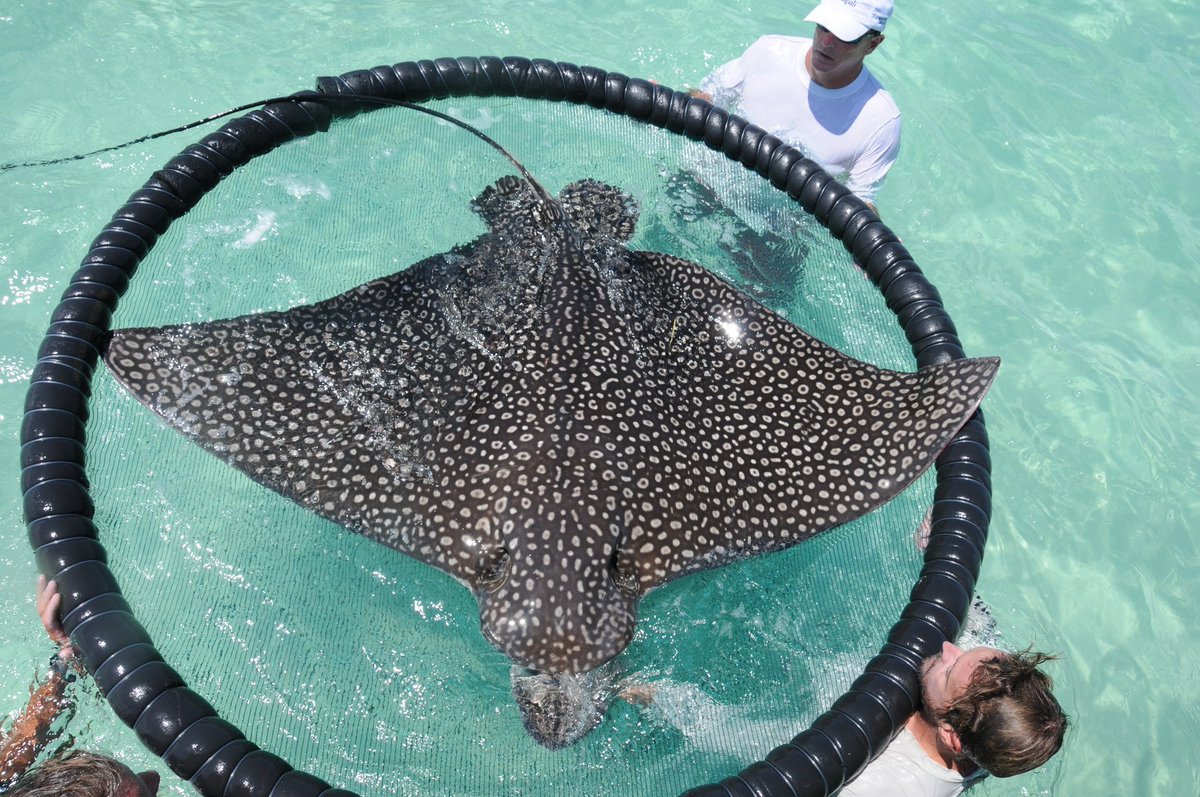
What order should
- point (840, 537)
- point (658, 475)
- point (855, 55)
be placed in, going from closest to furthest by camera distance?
point (658, 475) < point (840, 537) < point (855, 55)

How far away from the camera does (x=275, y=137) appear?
6.16 metres

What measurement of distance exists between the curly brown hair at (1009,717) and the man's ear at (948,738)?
14 cm

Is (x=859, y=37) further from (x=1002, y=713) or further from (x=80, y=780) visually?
(x=80, y=780)

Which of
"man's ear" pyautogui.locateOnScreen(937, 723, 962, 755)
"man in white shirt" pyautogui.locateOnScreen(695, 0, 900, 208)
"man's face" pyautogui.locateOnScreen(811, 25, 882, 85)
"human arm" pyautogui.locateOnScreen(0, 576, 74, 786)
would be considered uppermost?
"man's face" pyautogui.locateOnScreen(811, 25, 882, 85)

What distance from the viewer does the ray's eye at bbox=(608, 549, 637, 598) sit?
3947 millimetres

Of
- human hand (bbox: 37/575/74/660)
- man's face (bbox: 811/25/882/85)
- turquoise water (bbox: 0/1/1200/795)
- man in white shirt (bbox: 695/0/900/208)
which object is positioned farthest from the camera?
man in white shirt (bbox: 695/0/900/208)

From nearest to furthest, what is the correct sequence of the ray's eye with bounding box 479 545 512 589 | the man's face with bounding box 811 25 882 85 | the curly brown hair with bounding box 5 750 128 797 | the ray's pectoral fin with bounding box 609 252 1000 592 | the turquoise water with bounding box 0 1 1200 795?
the curly brown hair with bounding box 5 750 128 797 < the ray's eye with bounding box 479 545 512 589 < the ray's pectoral fin with bounding box 609 252 1000 592 < the turquoise water with bounding box 0 1 1200 795 < the man's face with bounding box 811 25 882 85

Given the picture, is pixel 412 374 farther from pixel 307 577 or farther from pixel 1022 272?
pixel 1022 272

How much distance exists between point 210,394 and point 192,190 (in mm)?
2144

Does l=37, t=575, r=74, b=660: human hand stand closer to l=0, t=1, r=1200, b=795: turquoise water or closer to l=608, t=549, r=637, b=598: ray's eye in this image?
l=0, t=1, r=1200, b=795: turquoise water

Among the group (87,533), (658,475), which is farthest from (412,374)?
(87,533)

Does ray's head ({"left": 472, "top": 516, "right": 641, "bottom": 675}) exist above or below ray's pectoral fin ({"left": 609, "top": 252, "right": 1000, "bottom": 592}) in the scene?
below

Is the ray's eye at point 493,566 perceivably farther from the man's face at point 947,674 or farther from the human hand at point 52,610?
the man's face at point 947,674

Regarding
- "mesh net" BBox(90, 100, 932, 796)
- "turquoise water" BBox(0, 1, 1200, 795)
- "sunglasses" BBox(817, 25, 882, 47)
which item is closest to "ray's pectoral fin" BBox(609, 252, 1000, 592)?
"mesh net" BBox(90, 100, 932, 796)
